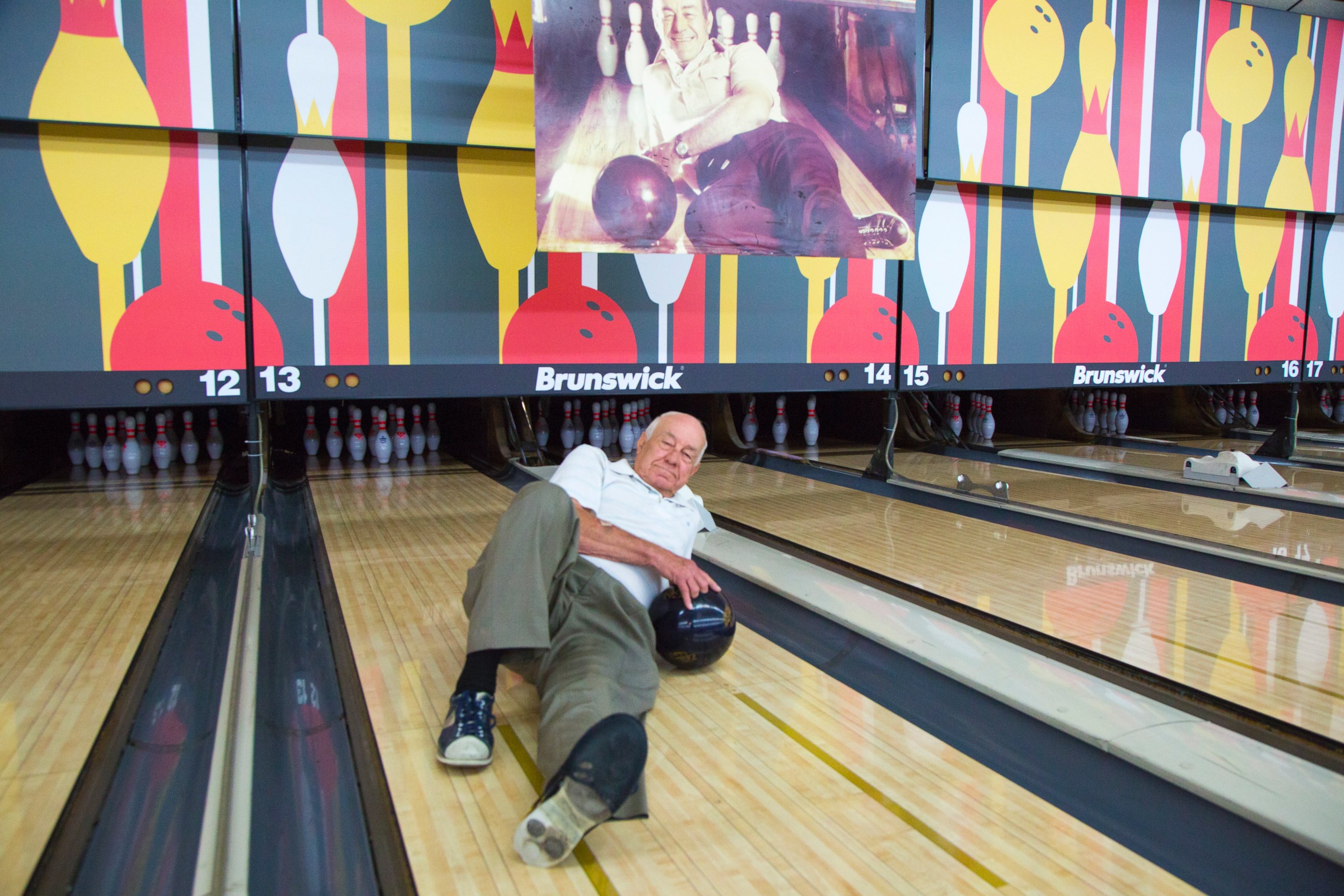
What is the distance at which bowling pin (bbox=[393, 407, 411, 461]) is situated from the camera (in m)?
4.30

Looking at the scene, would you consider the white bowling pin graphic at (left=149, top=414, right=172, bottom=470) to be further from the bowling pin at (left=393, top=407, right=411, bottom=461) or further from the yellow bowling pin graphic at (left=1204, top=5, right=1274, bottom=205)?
the yellow bowling pin graphic at (left=1204, top=5, right=1274, bottom=205)

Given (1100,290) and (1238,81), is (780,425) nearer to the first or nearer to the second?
(1100,290)

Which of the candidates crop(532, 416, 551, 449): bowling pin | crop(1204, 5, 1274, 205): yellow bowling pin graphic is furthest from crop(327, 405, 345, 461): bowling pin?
crop(1204, 5, 1274, 205): yellow bowling pin graphic

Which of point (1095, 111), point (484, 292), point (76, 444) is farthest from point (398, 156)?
point (1095, 111)

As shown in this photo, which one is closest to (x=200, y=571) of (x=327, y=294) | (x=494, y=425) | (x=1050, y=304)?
(x=327, y=294)

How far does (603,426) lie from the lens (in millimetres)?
4656

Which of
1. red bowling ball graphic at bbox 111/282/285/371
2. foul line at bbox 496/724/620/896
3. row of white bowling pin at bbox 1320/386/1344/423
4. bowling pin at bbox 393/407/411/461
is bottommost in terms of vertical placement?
foul line at bbox 496/724/620/896

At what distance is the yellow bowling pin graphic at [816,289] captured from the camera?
11.5ft

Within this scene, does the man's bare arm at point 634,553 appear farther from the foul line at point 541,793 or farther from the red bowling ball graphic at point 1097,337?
the red bowling ball graphic at point 1097,337

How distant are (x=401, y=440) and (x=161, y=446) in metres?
0.96

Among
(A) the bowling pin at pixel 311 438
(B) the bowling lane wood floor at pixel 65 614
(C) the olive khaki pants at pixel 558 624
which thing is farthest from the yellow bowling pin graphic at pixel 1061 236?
(B) the bowling lane wood floor at pixel 65 614

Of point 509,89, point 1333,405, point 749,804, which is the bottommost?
point 749,804

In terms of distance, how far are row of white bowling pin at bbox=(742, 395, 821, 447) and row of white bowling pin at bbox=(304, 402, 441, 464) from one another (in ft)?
5.05

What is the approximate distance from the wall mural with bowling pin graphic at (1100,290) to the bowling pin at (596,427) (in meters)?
1.58
